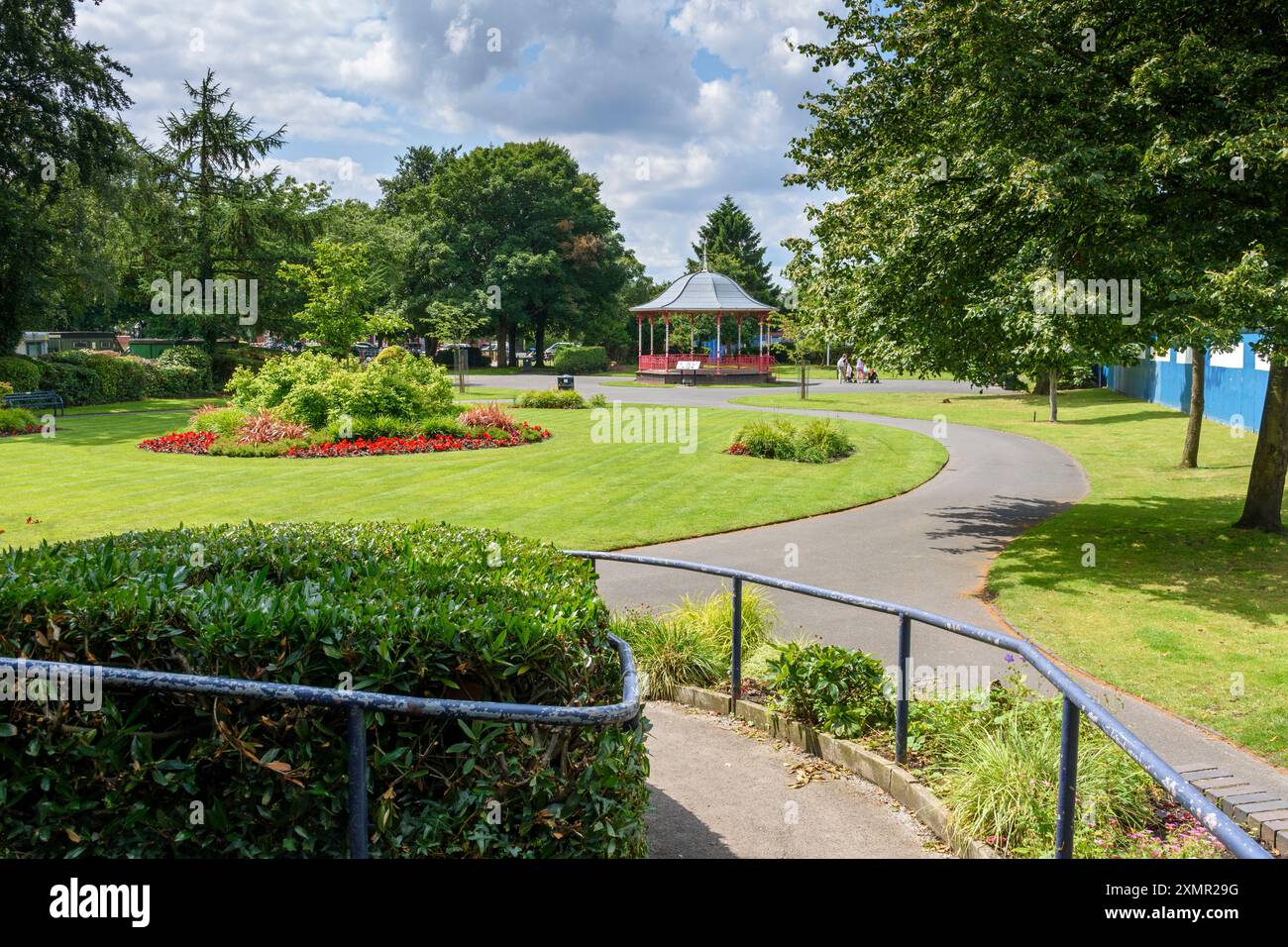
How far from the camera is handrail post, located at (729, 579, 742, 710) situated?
6.54m

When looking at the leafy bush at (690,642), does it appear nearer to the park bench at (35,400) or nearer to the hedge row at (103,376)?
the park bench at (35,400)

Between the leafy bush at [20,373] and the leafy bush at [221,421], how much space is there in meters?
12.5

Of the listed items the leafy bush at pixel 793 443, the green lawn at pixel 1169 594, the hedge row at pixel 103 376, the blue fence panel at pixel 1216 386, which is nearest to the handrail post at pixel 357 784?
the green lawn at pixel 1169 594

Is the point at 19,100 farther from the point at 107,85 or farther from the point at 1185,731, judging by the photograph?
the point at 1185,731

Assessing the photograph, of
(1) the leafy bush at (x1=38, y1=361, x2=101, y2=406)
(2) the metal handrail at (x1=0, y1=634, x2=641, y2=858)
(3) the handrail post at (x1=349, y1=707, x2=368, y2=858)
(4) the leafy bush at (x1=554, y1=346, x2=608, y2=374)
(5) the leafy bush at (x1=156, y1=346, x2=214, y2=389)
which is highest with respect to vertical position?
(4) the leafy bush at (x1=554, y1=346, x2=608, y2=374)

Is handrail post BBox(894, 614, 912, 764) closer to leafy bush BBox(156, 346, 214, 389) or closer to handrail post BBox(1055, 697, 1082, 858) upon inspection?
handrail post BBox(1055, 697, 1082, 858)

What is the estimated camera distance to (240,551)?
5125 millimetres

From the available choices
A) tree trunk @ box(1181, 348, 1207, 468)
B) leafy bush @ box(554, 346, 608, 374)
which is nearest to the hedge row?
leafy bush @ box(554, 346, 608, 374)

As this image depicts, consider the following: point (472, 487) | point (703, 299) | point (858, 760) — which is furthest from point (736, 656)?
point (703, 299)

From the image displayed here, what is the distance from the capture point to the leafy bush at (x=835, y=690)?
596cm

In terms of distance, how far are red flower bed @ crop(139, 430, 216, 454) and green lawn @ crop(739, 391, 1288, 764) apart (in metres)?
17.5

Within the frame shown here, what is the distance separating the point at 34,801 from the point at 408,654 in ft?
4.62
